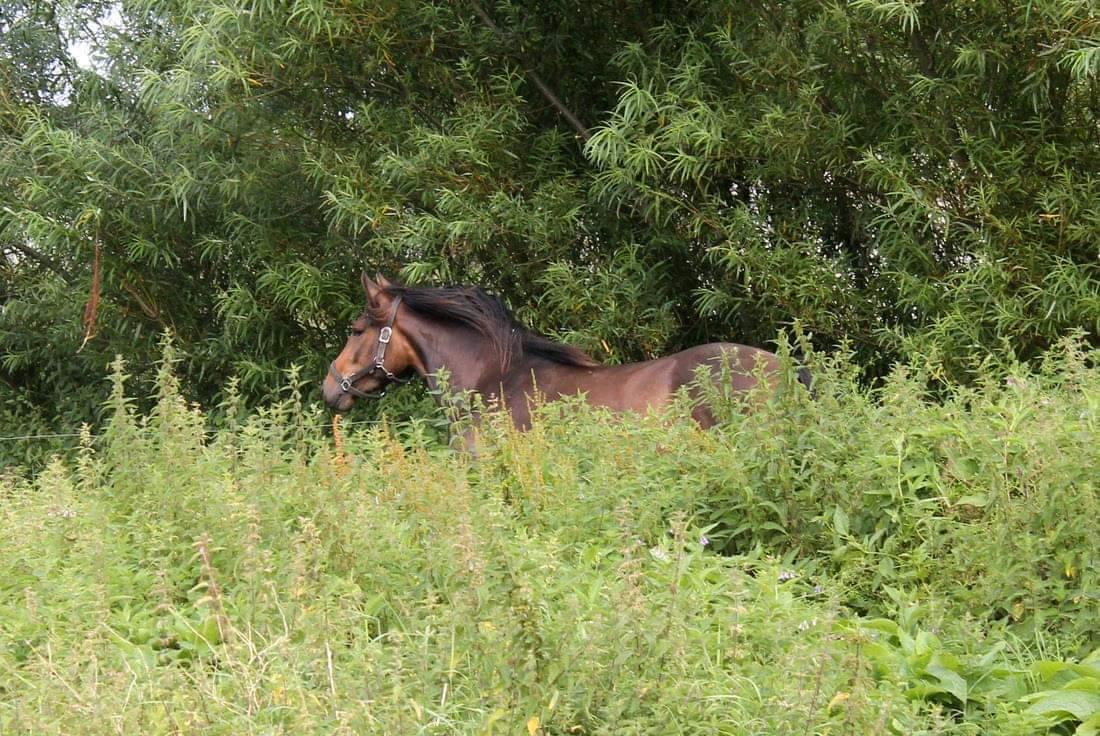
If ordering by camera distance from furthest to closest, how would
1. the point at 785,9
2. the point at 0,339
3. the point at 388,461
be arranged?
the point at 0,339 → the point at 785,9 → the point at 388,461

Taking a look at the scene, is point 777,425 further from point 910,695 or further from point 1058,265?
point 1058,265

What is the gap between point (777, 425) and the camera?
410cm

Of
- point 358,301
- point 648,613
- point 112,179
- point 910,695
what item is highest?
point 112,179

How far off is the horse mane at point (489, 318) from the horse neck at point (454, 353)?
46 mm

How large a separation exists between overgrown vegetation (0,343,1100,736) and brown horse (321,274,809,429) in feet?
4.93

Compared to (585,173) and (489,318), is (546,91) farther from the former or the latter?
(489,318)

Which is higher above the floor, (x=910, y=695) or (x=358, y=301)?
(x=358, y=301)

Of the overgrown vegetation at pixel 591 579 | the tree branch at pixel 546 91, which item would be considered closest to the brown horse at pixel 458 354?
the overgrown vegetation at pixel 591 579

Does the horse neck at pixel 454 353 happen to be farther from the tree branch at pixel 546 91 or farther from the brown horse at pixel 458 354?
the tree branch at pixel 546 91

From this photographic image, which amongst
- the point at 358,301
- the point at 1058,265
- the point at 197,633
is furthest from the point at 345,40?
the point at 197,633

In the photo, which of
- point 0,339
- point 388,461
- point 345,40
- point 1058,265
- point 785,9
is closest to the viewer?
point 388,461

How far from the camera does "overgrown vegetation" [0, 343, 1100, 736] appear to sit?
8.97ft

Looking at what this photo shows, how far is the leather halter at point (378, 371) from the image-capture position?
22.2ft

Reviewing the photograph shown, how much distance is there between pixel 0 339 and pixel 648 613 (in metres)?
8.49
